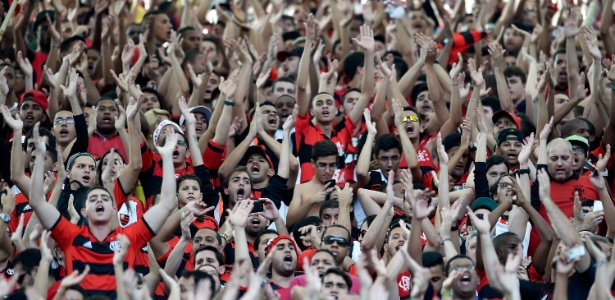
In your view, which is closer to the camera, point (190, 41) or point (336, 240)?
point (336, 240)

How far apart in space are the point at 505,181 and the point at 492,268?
6.51 ft

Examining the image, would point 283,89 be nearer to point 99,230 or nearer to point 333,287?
point 99,230

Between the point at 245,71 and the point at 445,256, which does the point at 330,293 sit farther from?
the point at 245,71

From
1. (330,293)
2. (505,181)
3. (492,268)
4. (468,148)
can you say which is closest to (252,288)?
(330,293)

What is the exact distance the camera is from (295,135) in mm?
12836

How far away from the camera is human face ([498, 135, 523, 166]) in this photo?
12.0 meters

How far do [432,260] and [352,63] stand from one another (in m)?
5.21

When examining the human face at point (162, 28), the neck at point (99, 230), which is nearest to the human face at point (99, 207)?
the neck at point (99, 230)

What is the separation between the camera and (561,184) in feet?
36.8

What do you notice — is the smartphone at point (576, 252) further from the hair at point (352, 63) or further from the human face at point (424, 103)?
the hair at point (352, 63)

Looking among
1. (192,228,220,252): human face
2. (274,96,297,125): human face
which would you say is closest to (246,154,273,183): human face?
(274,96,297,125): human face

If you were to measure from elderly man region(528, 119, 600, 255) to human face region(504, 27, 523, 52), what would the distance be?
4.62 meters

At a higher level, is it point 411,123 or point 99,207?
point 411,123

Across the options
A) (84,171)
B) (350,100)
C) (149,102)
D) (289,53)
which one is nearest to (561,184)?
(350,100)
